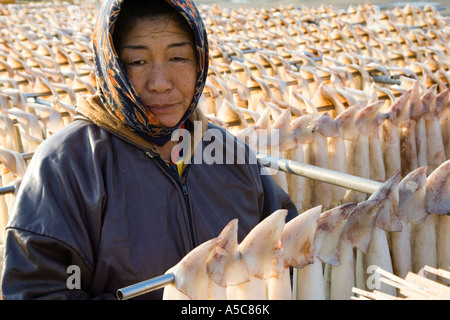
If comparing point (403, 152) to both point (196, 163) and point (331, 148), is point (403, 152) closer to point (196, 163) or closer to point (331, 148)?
point (331, 148)

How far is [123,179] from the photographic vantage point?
1719mm

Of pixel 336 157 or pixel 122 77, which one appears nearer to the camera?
pixel 122 77

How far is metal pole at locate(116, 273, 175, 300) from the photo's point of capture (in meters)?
1.33

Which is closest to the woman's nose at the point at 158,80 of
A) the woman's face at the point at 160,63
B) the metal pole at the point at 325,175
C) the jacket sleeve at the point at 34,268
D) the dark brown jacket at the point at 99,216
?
the woman's face at the point at 160,63

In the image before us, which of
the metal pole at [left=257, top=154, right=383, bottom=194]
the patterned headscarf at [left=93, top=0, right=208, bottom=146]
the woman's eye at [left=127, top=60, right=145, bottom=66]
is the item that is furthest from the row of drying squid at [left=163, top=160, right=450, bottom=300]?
the woman's eye at [left=127, top=60, right=145, bottom=66]

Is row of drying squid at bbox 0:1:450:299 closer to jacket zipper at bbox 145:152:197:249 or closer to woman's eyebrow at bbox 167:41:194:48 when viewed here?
jacket zipper at bbox 145:152:197:249

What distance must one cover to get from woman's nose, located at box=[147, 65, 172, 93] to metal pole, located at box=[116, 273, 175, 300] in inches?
22.1

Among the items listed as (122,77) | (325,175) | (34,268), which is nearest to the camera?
(34,268)

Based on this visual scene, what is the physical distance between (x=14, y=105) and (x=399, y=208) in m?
A: 2.43

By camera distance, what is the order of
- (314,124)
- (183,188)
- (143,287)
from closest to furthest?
(143,287)
(183,188)
(314,124)

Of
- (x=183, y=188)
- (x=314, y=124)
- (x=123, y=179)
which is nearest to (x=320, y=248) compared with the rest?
(x=183, y=188)

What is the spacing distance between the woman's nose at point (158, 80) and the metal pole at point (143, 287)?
56cm

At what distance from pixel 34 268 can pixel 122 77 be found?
53cm

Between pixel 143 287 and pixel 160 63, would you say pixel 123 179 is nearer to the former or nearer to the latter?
pixel 160 63
